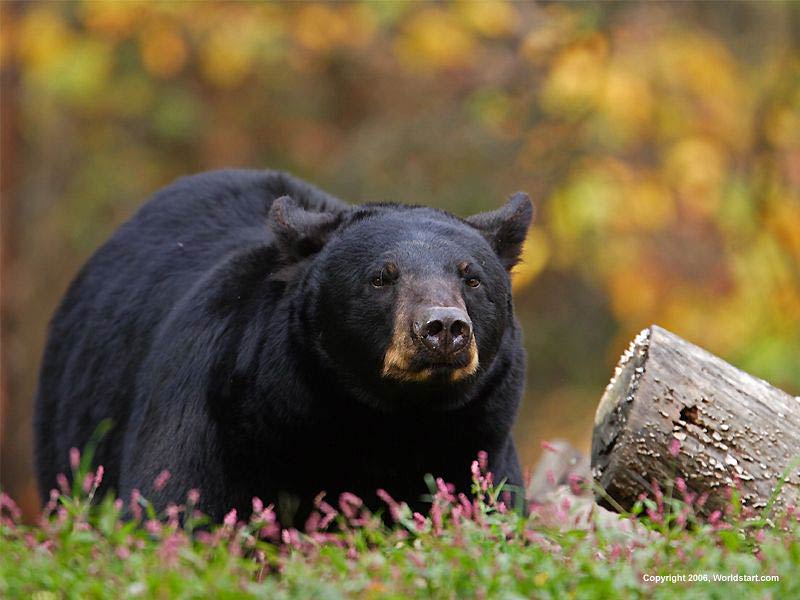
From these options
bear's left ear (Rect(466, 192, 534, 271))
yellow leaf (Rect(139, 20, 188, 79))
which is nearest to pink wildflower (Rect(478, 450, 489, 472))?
bear's left ear (Rect(466, 192, 534, 271))

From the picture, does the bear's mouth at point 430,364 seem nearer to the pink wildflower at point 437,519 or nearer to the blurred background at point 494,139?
the pink wildflower at point 437,519

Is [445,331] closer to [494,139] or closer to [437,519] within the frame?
[437,519]

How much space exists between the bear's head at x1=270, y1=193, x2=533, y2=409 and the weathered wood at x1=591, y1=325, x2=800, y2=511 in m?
0.61

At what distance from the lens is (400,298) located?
4703mm

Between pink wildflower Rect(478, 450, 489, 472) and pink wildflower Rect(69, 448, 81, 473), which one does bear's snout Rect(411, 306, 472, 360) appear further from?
pink wildflower Rect(69, 448, 81, 473)

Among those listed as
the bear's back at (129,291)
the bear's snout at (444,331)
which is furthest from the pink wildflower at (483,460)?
the bear's back at (129,291)

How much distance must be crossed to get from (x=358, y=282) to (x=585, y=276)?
867 centimetres

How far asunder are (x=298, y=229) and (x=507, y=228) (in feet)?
2.89

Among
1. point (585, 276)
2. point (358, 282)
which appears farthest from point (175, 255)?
point (585, 276)

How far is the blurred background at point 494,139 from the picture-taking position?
11.1 meters

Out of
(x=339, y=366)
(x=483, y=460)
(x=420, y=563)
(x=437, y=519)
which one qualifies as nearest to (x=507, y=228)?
(x=339, y=366)

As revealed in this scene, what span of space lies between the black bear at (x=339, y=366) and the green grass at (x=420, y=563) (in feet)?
2.87

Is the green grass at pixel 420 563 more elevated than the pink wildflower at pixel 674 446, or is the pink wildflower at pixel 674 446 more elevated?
the pink wildflower at pixel 674 446

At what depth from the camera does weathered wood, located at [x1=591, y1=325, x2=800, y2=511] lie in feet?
15.0
